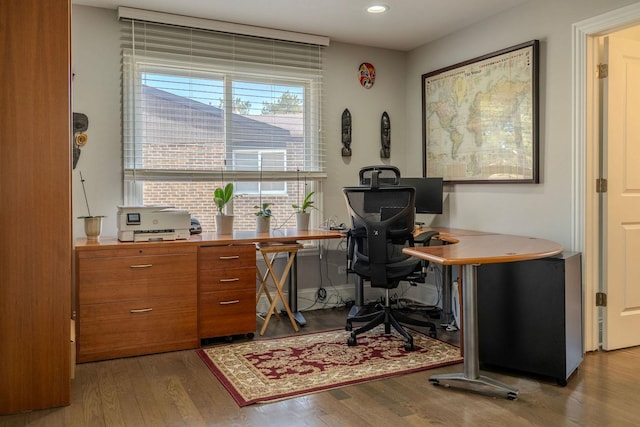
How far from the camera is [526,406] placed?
8.42ft

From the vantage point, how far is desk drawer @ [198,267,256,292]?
140 inches

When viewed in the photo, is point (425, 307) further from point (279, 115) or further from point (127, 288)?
point (127, 288)

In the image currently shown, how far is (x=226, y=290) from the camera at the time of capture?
3637 millimetres

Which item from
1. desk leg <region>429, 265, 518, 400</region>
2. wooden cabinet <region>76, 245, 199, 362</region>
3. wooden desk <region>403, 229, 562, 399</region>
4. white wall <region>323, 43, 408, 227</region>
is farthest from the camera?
white wall <region>323, 43, 408, 227</region>

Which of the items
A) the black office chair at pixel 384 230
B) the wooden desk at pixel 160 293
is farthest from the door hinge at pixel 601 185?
the wooden desk at pixel 160 293

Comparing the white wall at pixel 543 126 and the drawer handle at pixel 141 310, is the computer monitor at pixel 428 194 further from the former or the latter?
the drawer handle at pixel 141 310

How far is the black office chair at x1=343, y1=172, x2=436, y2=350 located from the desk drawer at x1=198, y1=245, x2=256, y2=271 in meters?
0.78

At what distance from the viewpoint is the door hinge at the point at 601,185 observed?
134 inches

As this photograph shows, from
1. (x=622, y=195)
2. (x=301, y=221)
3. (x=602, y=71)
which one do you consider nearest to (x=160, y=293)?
(x=301, y=221)

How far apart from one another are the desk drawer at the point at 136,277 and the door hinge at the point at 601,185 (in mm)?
2734

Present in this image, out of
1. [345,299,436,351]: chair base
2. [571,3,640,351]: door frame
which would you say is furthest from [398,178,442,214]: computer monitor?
[571,3,640,351]: door frame

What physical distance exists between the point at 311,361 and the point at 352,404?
661 millimetres

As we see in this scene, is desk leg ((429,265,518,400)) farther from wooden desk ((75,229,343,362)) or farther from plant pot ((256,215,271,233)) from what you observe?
plant pot ((256,215,271,233))

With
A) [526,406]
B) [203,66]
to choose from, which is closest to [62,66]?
[203,66]
